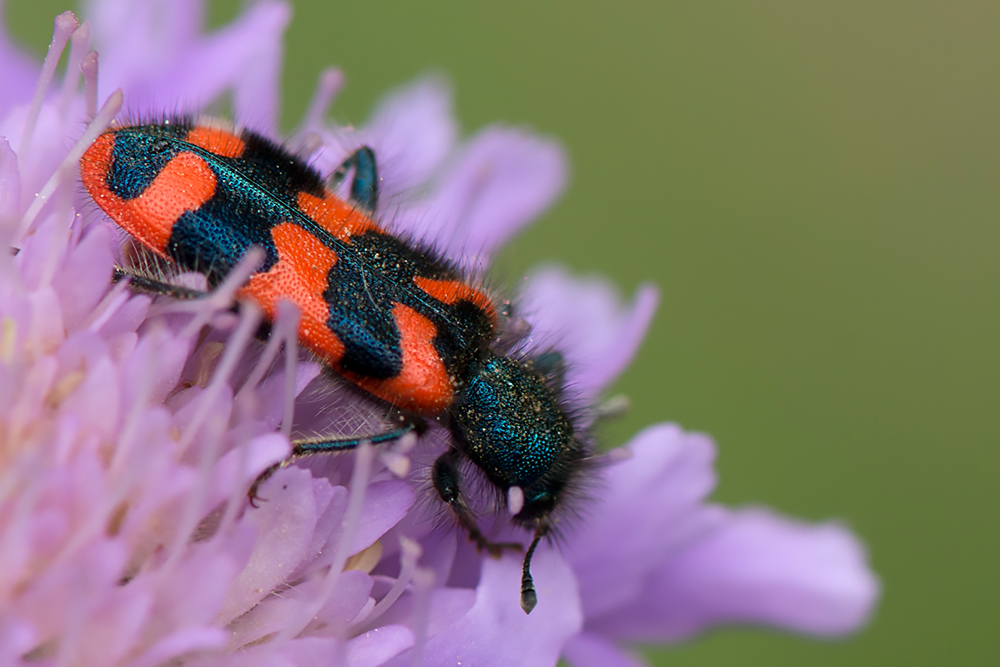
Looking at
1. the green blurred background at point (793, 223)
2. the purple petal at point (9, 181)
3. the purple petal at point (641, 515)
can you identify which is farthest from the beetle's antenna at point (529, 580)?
the green blurred background at point (793, 223)

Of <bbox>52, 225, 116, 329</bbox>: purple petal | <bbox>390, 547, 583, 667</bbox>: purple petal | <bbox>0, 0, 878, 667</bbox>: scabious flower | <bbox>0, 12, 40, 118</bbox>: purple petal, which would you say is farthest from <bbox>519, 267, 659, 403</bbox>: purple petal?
<bbox>0, 12, 40, 118</bbox>: purple petal

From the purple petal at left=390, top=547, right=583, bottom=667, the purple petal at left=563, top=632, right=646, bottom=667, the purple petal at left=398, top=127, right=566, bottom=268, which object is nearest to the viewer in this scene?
the purple petal at left=390, top=547, right=583, bottom=667

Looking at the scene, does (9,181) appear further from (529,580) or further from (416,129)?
(416,129)

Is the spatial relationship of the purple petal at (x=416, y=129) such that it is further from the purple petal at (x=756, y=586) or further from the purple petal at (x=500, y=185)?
the purple petal at (x=756, y=586)

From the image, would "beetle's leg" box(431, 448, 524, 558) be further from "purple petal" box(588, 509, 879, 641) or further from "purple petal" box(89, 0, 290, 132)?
"purple petal" box(89, 0, 290, 132)

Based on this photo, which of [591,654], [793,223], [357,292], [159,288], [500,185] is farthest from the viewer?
[793,223]

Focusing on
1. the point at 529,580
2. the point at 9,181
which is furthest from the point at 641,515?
the point at 9,181
